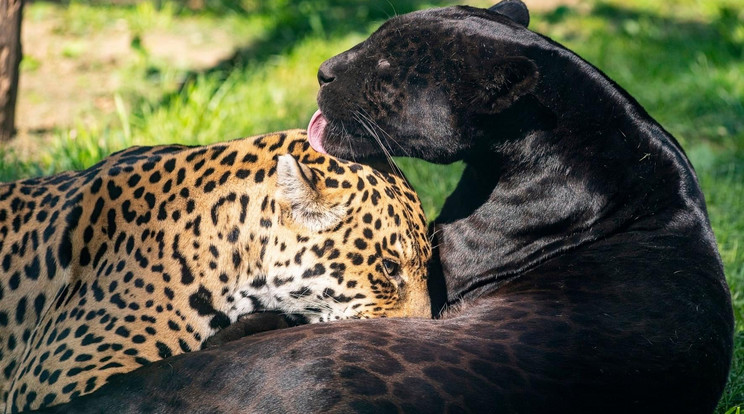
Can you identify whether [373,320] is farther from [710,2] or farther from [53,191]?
[710,2]

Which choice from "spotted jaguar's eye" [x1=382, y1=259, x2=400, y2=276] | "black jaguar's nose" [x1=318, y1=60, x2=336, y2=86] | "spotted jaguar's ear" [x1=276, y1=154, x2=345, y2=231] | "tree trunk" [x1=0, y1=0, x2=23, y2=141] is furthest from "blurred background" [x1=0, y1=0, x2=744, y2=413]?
"spotted jaguar's ear" [x1=276, y1=154, x2=345, y2=231]

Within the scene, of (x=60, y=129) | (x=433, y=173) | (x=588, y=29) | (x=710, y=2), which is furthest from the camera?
(x=710, y=2)

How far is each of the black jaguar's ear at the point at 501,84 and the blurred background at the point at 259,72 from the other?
197 centimetres

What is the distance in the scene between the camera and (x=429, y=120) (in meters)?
4.75

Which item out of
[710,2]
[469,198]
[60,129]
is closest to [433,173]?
[469,198]

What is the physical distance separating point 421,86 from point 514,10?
3.57 feet

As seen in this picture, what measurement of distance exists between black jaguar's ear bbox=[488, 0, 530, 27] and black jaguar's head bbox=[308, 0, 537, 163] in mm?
455

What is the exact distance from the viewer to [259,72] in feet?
30.8

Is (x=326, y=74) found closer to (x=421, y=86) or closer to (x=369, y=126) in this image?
(x=369, y=126)

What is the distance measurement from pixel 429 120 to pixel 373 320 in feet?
3.97

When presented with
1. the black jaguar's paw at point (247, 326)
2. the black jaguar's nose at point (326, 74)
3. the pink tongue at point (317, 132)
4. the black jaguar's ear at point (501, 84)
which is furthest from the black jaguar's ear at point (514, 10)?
the black jaguar's paw at point (247, 326)

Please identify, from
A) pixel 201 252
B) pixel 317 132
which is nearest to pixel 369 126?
pixel 317 132

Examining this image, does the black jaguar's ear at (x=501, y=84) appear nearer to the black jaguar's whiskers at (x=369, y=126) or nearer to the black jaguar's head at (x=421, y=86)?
the black jaguar's head at (x=421, y=86)

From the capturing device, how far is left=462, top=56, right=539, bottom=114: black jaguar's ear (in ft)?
14.7
